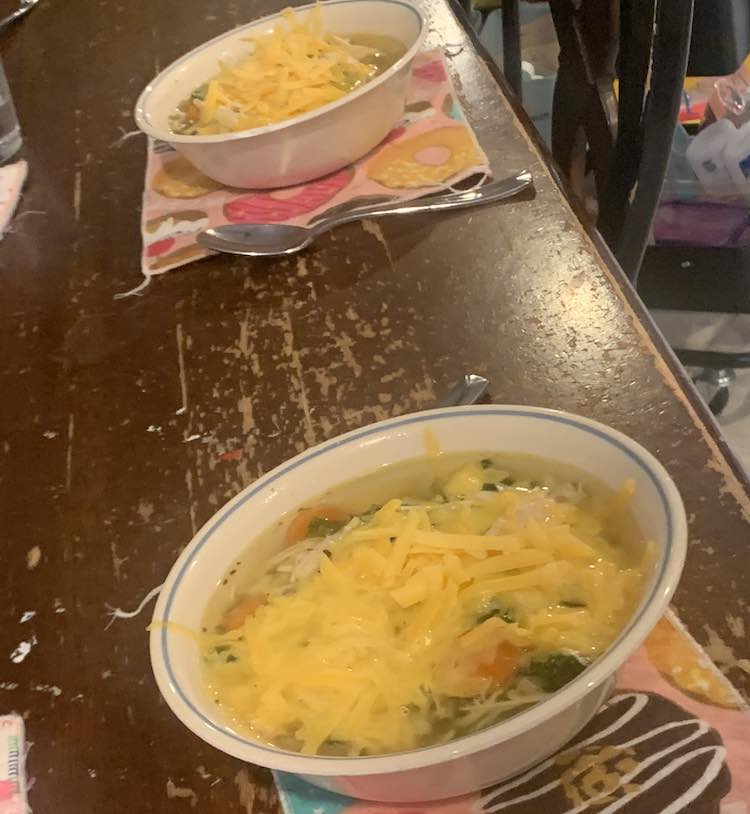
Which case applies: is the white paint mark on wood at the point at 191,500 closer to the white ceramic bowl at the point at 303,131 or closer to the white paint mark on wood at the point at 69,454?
the white paint mark on wood at the point at 69,454

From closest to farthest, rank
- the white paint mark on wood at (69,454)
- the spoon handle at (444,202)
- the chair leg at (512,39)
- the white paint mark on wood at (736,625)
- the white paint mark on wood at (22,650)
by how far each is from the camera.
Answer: the white paint mark on wood at (736,625) < the white paint mark on wood at (22,650) < the white paint mark on wood at (69,454) < the spoon handle at (444,202) < the chair leg at (512,39)

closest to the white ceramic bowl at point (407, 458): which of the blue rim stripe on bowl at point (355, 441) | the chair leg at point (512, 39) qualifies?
the blue rim stripe on bowl at point (355, 441)

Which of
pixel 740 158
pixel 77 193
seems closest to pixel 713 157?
pixel 740 158

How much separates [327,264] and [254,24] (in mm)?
395

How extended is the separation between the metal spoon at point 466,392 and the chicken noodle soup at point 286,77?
1.26 ft

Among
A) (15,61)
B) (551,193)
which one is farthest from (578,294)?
(15,61)

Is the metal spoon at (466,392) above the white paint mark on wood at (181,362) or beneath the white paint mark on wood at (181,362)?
above

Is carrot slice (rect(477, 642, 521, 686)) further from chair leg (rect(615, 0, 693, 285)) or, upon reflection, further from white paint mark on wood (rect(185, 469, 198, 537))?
chair leg (rect(615, 0, 693, 285))

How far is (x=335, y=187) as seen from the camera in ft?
2.96

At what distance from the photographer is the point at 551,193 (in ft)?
2.69

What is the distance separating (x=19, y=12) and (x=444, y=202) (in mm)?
959

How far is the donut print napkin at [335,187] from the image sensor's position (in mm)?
864

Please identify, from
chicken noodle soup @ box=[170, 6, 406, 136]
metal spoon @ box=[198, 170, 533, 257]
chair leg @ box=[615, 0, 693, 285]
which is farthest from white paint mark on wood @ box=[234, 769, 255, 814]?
chair leg @ box=[615, 0, 693, 285]

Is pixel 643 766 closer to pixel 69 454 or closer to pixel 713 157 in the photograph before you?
pixel 69 454
